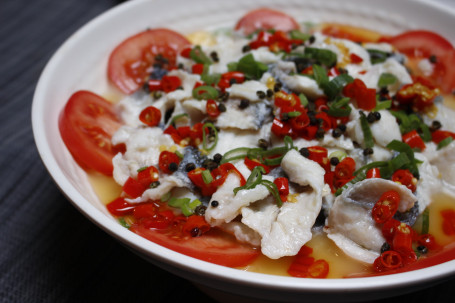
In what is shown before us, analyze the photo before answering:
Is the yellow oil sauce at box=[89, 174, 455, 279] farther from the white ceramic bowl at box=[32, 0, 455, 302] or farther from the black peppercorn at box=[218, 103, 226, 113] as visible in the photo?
the black peppercorn at box=[218, 103, 226, 113]

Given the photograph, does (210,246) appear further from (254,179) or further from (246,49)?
(246,49)

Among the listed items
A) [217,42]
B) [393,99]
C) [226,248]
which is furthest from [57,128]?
[393,99]

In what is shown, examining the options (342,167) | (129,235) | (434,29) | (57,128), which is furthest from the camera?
(434,29)

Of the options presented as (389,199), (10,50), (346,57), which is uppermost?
(346,57)

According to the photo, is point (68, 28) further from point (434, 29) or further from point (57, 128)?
point (434, 29)

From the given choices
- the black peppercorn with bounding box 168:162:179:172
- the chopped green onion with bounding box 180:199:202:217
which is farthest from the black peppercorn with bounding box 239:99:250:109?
the chopped green onion with bounding box 180:199:202:217

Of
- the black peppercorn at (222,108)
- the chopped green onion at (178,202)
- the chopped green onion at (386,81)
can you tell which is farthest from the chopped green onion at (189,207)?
the chopped green onion at (386,81)
